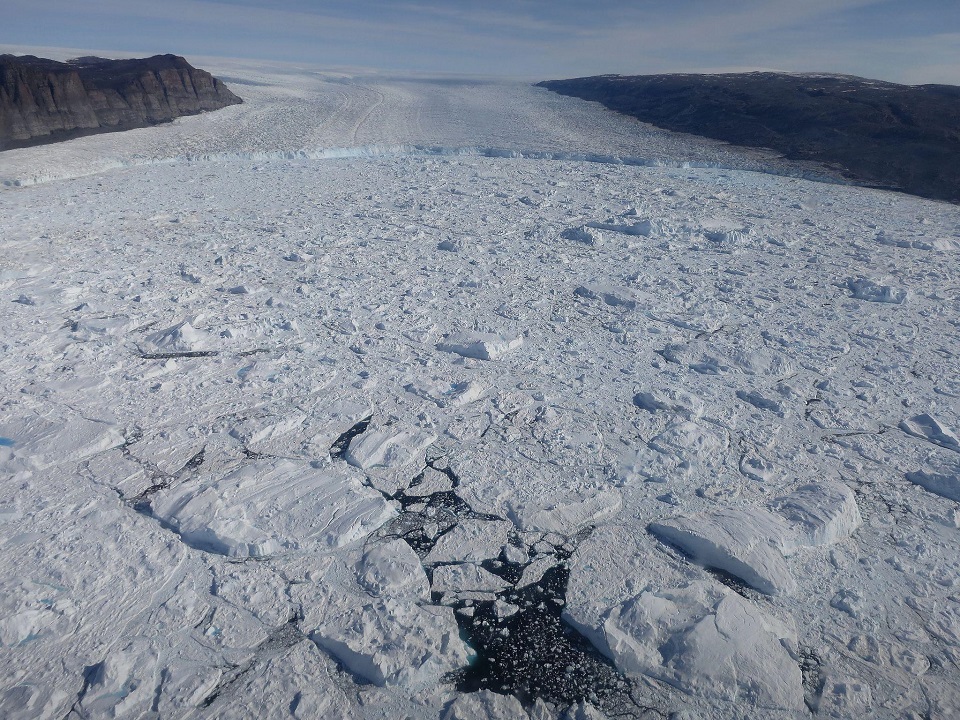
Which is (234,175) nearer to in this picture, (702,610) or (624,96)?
(702,610)

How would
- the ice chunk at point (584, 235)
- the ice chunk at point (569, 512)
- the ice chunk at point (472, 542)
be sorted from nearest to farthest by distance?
the ice chunk at point (472, 542)
the ice chunk at point (569, 512)
the ice chunk at point (584, 235)

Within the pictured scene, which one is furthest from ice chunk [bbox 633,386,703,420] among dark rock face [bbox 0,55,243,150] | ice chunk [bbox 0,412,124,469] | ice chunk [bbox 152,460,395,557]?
dark rock face [bbox 0,55,243,150]

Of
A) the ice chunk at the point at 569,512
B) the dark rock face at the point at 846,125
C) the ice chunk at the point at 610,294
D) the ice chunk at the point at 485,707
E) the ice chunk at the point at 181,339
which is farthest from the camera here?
the dark rock face at the point at 846,125

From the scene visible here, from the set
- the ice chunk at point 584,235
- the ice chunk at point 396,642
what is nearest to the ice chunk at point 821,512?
the ice chunk at point 396,642

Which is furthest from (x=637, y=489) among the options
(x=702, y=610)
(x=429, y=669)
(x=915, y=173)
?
(x=915, y=173)

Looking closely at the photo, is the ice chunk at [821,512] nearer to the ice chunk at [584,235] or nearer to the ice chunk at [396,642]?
the ice chunk at [396,642]

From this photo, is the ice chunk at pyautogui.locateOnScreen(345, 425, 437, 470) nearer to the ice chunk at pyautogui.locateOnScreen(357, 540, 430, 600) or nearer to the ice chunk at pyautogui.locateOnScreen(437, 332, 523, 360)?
the ice chunk at pyautogui.locateOnScreen(357, 540, 430, 600)
